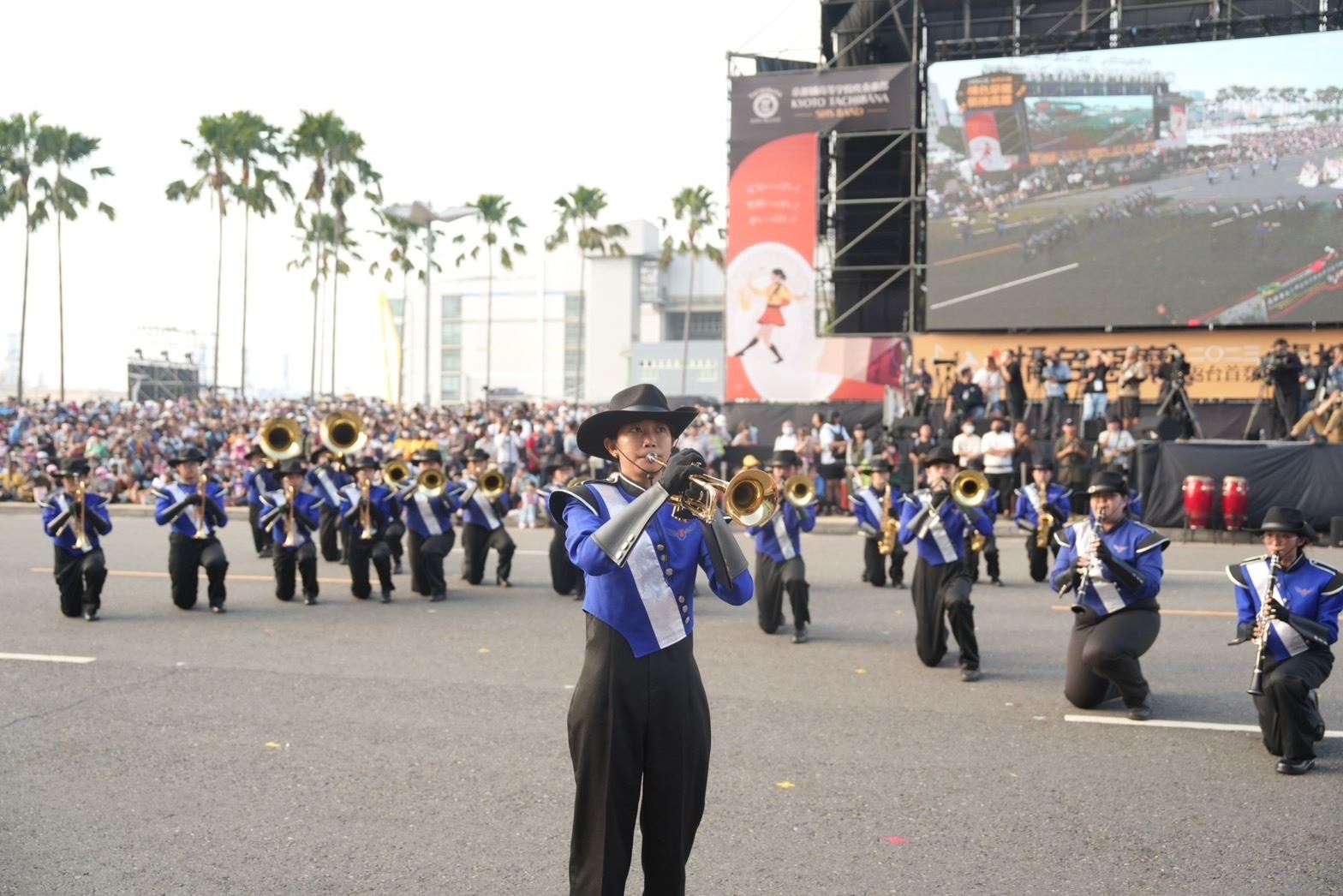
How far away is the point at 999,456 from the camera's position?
20297 mm

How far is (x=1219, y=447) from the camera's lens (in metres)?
19.8

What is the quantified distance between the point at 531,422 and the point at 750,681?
19667 mm

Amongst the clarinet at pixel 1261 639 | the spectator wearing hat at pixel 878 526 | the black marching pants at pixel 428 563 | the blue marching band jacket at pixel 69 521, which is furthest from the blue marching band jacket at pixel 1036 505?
the blue marching band jacket at pixel 69 521

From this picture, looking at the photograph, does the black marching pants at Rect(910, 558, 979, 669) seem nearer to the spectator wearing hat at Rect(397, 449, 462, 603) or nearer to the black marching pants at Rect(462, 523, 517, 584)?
the spectator wearing hat at Rect(397, 449, 462, 603)

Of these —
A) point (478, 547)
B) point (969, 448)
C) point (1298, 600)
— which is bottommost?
point (478, 547)

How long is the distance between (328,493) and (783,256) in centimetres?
1840

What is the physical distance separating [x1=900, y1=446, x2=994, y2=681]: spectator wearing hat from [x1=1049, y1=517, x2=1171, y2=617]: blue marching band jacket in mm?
1006

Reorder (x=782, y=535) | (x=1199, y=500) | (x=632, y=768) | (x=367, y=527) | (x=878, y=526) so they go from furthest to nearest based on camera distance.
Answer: (x=1199, y=500), (x=367, y=527), (x=878, y=526), (x=782, y=535), (x=632, y=768)

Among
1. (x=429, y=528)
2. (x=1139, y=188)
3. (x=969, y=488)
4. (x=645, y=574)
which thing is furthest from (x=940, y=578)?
(x=1139, y=188)

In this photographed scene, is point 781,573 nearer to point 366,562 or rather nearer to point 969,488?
point 969,488

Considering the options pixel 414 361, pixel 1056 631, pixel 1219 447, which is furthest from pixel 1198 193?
pixel 414 361

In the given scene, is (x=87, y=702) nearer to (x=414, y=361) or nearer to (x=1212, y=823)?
(x=1212, y=823)

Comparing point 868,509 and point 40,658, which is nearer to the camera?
point 40,658

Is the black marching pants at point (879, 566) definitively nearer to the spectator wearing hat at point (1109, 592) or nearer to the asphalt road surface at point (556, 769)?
the asphalt road surface at point (556, 769)
